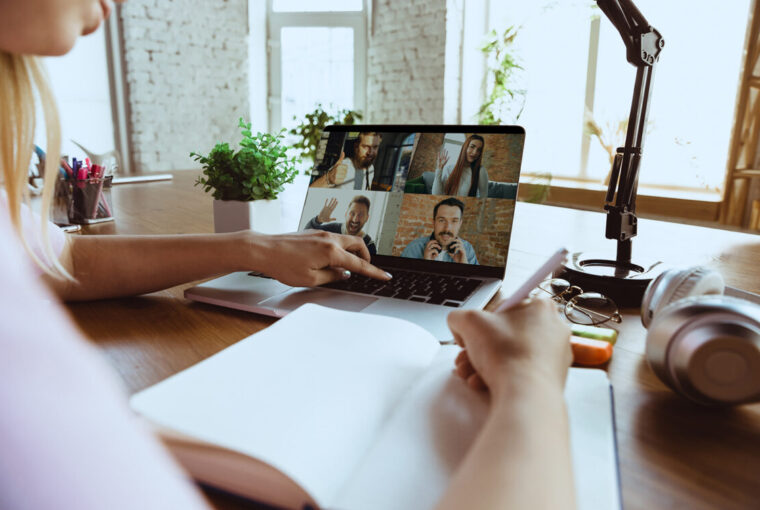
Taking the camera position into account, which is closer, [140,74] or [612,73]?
[612,73]

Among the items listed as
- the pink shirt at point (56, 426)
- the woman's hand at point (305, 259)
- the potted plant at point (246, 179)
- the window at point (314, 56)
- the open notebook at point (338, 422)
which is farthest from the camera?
the window at point (314, 56)

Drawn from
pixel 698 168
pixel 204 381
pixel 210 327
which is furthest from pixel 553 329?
pixel 698 168

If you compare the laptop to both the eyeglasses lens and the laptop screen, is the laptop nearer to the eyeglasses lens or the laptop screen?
the laptop screen

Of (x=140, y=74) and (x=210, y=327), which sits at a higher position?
(x=140, y=74)

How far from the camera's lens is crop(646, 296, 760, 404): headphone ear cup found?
1.35ft

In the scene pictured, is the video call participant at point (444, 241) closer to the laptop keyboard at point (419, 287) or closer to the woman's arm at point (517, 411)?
the laptop keyboard at point (419, 287)

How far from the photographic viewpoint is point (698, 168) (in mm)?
3229

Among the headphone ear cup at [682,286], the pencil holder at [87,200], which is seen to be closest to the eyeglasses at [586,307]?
the headphone ear cup at [682,286]

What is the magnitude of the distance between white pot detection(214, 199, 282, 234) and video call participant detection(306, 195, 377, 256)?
16 centimetres

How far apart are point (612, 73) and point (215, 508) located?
12.5 ft

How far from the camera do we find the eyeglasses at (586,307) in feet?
2.15

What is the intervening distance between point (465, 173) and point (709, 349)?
468mm

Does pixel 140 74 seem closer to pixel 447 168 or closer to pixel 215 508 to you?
pixel 447 168

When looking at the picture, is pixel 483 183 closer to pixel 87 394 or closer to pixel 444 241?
pixel 444 241
